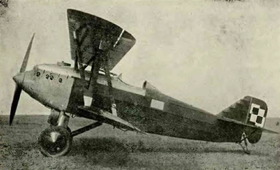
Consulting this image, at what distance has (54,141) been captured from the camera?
14.9 feet

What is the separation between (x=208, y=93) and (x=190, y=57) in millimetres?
1553

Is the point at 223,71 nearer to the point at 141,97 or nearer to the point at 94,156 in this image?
the point at 141,97

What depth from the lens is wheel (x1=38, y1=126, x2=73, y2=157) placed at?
452 centimetres

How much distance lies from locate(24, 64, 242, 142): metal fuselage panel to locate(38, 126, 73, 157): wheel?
0.58m

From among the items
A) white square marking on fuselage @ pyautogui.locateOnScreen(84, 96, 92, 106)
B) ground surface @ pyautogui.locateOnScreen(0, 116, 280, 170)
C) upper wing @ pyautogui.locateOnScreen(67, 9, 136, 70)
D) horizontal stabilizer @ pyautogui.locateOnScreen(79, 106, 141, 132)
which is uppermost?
upper wing @ pyautogui.locateOnScreen(67, 9, 136, 70)

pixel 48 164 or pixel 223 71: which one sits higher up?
pixel 223 71

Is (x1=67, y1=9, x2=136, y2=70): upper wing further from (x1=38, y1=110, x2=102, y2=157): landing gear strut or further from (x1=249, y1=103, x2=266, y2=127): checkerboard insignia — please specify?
(x1=249, y1=103, x2=266, y2=127): checkerboard insignia

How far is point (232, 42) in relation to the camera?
6652 mm

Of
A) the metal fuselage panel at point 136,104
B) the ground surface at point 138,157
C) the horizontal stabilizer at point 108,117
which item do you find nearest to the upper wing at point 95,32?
the metal fuselage panel at point 136,104

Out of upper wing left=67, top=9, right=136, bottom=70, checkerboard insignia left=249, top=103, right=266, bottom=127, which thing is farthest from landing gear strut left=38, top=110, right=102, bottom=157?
checkerboard insignia left=249, top=103, right=266, bottom=127

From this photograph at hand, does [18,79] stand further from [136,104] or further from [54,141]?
[136,104]

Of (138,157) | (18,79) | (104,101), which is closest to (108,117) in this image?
(104,101)

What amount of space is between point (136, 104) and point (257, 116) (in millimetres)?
3030

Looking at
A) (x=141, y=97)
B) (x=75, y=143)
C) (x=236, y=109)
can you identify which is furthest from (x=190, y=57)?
(x=75, y=143)
